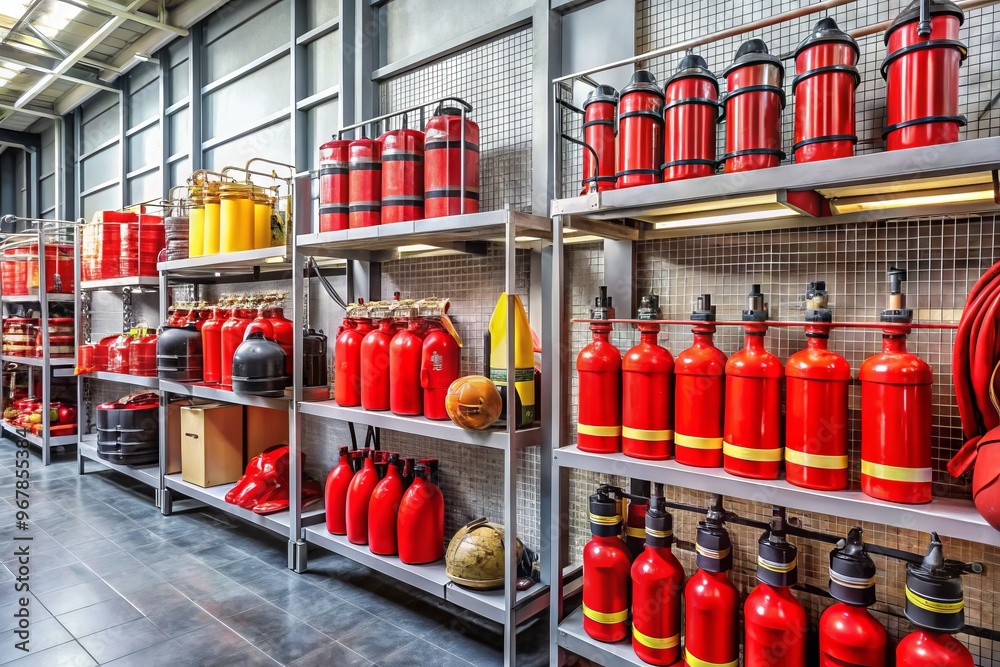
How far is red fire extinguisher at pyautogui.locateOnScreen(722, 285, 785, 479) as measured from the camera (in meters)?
1.59

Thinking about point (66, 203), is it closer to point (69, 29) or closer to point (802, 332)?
point (69, 29)

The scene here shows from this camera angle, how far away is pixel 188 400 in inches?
160

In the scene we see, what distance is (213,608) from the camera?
251 centimetres

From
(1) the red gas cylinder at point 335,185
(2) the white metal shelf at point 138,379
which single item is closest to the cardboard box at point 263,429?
(2) the white metal shelf at point 138,379

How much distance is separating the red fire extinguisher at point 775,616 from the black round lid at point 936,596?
0.86ft

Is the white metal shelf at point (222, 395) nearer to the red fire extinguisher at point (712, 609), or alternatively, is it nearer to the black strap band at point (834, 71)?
the red fire extinguisher at point (712, 609)

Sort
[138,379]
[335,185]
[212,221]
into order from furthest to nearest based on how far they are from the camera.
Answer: [138,379] → [212,221] → [335,185]

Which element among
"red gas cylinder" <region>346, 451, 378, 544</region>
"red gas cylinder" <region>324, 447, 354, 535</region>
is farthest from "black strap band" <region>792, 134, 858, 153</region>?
"red gas cylinder" <region>324, 447, 354, 535</region>

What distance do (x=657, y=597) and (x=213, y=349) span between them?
2.79 metres

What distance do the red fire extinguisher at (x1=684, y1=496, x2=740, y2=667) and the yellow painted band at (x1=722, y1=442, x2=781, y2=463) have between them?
264 mm

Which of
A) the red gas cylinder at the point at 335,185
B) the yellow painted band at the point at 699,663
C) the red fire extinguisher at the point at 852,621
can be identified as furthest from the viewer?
the red gas cylinder at the point at 335,185

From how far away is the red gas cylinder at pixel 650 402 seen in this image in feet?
5.90

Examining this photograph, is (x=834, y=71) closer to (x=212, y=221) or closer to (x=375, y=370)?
(x=375, y=370)

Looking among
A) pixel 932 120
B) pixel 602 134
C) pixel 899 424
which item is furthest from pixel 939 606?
pixel 602 134
